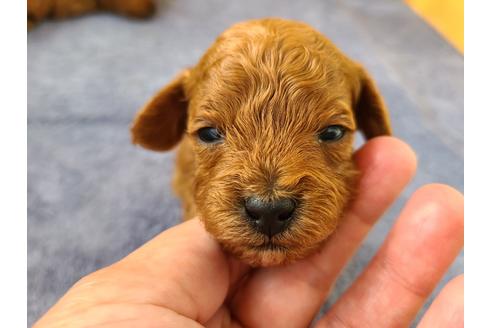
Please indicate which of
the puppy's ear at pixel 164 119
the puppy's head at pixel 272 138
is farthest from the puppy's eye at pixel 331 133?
the puppy's ear at pixel 164 119

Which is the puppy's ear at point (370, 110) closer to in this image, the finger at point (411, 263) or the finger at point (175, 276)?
the finger at point (411, 263)

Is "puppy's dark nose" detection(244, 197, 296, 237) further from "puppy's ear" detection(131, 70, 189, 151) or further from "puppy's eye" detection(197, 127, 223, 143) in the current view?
"puppy's ear" detection(131, 70, 189, 151)

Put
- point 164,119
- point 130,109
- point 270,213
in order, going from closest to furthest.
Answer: point 270,213 < point 164,119 < point 130,109

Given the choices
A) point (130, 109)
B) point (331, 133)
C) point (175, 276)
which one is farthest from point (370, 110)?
point (130, 109)

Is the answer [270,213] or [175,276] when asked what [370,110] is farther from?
[175,276]
